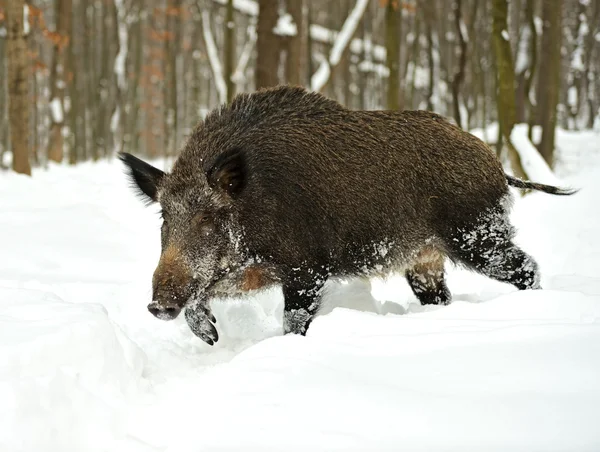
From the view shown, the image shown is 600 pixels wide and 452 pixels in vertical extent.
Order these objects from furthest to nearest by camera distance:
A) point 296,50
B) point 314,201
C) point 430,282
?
point 296,50, point 430,282, point 314,201

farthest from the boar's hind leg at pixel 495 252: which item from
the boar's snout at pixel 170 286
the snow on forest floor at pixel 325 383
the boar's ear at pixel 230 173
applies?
the boar's snout at pixel 170 286

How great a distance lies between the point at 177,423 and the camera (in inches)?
89.7

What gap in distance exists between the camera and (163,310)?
3373mm

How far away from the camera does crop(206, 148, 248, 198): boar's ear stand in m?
3.71

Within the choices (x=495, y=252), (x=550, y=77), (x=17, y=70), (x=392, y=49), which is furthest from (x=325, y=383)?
(x=550, y=77)

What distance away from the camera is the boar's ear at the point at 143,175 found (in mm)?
4078

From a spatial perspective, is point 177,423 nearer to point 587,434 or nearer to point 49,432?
→ point 49,432

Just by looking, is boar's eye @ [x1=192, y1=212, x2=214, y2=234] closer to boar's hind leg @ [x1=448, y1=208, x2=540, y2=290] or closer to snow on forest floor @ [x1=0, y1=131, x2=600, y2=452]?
A: snow on forest floor @ [x1=0, y1=131, x2=600, y2=452]

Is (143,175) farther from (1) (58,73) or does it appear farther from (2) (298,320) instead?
(1) (58,73)

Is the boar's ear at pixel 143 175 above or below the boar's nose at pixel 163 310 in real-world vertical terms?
above

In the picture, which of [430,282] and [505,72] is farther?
[505,72]

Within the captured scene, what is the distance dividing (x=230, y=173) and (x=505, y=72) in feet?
19.0

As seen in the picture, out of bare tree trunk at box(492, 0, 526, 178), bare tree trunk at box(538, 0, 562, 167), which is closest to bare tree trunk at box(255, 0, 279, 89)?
bare tree trunk at box(492, 0, 526, 178)

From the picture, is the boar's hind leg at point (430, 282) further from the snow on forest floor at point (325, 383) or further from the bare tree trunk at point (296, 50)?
the bare tree trunk at point (296, 50)
